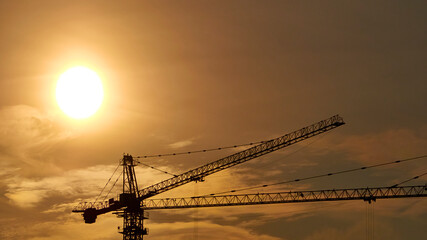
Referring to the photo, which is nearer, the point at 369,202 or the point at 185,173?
the point at 369,202

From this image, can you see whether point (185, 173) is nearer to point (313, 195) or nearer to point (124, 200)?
point (124, 200)

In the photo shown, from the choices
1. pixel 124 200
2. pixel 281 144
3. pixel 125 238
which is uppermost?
pixel 281 144

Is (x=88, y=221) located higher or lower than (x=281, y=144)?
lower

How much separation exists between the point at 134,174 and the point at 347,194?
65481 mm

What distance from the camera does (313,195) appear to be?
559ft

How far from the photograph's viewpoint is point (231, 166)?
586ft

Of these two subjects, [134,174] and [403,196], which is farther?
[134,174]

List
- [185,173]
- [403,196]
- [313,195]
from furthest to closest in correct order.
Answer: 1. [185,173]
2. [313,195]
3. [403,196]

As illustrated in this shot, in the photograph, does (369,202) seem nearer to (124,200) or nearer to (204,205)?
(204,205)

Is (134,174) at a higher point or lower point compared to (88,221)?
higher

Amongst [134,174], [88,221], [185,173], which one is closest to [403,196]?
[185,173]

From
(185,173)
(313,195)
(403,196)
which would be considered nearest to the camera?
(403,196)

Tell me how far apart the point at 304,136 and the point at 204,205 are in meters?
39.7

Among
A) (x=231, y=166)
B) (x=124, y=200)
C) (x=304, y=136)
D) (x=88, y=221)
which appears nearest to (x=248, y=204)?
(x=231, y=166)
